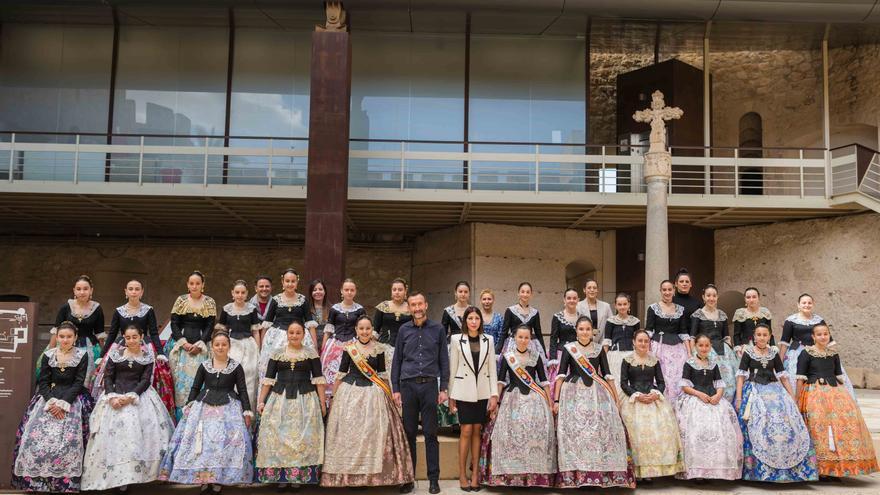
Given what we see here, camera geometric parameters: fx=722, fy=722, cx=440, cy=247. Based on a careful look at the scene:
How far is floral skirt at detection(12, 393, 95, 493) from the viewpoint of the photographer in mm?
5555

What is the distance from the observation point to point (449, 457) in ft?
21.0

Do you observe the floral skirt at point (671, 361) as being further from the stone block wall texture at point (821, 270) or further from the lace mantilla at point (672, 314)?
the stone block wall texture at point (821, 270)

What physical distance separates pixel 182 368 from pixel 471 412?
272 centimetres

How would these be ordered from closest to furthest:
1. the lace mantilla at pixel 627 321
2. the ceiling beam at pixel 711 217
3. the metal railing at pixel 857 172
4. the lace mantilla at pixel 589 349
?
the lace mantilla at pixel 589 349
the lace mantilla at pixel 627 321
the metal railing at pixel 857 172
the ceiling beam at pixel 711 217

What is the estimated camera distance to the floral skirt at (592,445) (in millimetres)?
5758

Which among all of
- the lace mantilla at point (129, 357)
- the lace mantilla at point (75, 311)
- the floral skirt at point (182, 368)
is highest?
the lace mantilla at point (75, 311)

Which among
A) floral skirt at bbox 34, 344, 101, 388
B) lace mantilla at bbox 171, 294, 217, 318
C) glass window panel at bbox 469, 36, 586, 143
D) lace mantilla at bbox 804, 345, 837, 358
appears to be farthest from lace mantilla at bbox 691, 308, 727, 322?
glass window panel at bbox 469, 36, 586, 143

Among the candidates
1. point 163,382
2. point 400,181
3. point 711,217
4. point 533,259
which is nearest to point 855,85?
point 711,217

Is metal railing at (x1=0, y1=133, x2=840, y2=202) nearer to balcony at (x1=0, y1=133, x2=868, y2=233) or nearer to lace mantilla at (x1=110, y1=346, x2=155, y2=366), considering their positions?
balcony at (x1=0, y1=133, x2=868, y2=233)

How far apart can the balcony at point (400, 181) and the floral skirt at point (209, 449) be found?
7.86 m

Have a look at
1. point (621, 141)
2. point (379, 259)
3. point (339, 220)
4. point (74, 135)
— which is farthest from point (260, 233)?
point (621, 141)

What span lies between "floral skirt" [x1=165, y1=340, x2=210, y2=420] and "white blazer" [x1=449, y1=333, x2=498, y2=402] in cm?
232

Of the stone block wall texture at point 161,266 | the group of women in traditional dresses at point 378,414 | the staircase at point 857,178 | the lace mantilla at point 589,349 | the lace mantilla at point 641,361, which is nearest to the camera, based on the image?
the group of women in traditional dresses at point 378,414

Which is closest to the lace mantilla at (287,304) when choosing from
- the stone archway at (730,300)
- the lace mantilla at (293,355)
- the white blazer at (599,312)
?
the lace mantilla at (293,355)
